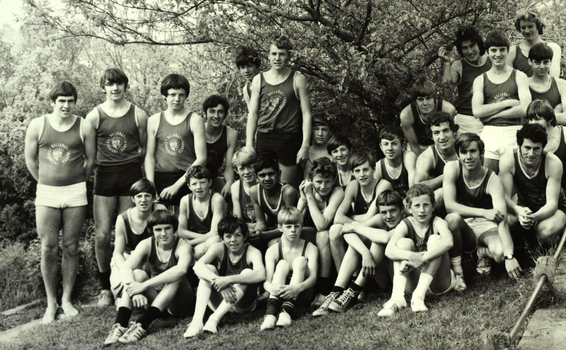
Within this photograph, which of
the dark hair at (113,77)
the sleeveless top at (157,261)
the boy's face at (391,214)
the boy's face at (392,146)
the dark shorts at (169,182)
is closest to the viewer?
the boy's face at (391,214)

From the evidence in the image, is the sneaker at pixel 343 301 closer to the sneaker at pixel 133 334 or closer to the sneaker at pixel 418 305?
the sneaker at pixel 418 305

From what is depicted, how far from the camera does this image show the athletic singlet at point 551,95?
6176mm

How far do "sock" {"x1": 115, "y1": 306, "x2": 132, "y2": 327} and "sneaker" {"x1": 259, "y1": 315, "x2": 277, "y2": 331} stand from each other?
119 centimetres

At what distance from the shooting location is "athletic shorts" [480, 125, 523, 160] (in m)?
6.15

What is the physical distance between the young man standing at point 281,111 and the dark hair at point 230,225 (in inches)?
40.9

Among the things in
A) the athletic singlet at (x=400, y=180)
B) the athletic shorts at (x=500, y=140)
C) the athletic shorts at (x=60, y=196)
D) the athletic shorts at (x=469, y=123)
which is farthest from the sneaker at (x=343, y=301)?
the athletic shorts at (x=60, y=196)

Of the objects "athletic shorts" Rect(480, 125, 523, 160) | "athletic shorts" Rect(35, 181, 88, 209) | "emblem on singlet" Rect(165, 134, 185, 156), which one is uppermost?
"athletic shorts" Rect(480, 125, 523, 160)

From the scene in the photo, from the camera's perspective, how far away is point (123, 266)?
5652mm

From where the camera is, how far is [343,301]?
5285mm

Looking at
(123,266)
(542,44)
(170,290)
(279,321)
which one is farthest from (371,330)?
(542,44)

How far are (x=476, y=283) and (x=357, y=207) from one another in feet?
4.08

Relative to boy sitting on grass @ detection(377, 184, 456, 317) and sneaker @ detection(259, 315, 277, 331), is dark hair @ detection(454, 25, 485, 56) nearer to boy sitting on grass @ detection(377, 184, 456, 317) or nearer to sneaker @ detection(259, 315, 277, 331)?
boy sitting on grass @ detection(377, 184, 456, 317)

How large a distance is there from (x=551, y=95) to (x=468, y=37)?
1011 millimetres

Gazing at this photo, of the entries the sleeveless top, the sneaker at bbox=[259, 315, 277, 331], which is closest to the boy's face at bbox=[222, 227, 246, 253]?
the sleeveless top
